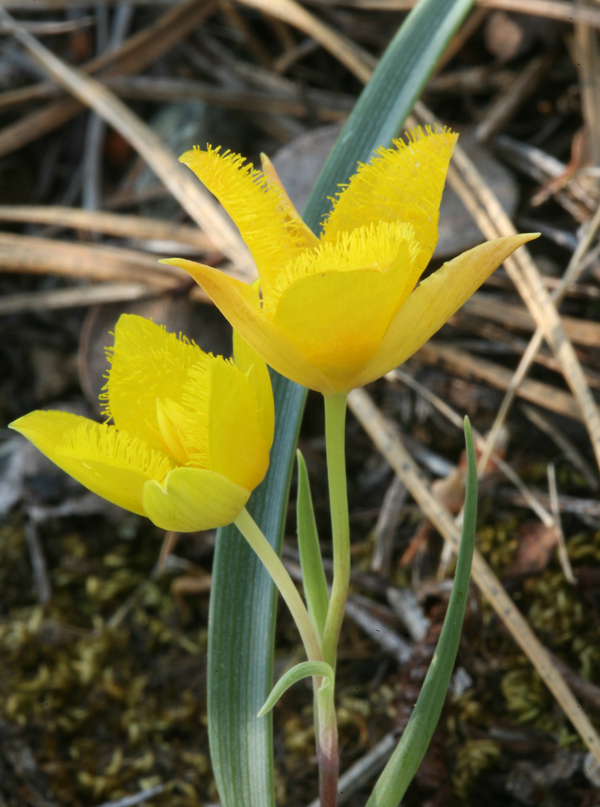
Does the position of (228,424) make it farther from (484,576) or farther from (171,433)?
(484,576)

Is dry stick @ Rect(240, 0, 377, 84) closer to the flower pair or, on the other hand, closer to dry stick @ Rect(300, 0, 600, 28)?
dry stick @ Rect(300, 0, 600, 28)

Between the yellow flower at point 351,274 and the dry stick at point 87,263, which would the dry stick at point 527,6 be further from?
the yellow flower at point 351,274

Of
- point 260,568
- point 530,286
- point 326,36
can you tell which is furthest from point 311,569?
point 326,36

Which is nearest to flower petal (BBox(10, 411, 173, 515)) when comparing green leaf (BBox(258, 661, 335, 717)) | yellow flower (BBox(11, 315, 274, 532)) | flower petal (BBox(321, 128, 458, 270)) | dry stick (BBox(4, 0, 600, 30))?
yellow flower (BBox(11, 315, 274, 532))

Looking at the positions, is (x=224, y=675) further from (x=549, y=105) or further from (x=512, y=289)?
(x=549, y=105)

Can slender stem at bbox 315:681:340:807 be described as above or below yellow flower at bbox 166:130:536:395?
below
